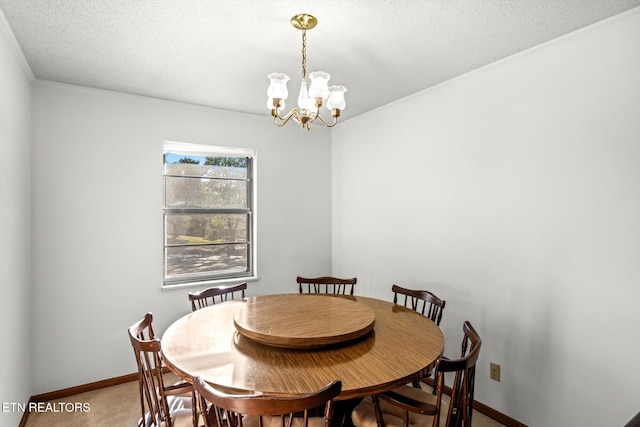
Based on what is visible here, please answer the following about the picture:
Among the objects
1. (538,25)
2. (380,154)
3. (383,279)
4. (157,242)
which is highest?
(538,25)

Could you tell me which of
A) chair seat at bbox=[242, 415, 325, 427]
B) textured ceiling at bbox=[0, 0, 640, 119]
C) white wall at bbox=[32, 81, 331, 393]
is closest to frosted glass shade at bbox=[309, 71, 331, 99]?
textured ceiling at bbox=[0, 0, 640, 119]

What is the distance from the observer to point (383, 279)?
12.0 ft

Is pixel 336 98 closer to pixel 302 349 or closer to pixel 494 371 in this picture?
pixel 302 349

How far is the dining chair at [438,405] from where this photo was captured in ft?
4.74

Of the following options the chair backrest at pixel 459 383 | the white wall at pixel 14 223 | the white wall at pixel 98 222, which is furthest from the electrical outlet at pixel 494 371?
the white wall at pixel 14 223

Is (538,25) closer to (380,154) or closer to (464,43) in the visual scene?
(464,43)

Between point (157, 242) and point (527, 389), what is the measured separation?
3.19m

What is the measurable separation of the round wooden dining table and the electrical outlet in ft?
2.62

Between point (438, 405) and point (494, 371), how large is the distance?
1.40 metres

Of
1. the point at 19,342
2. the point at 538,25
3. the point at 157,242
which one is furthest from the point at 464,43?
the point at 19,342

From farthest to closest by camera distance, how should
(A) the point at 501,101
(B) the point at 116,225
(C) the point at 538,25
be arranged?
(B) the point at 116,225 < (A) the point at 501,101 < (C) the point at 538,25

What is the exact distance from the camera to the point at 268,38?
2232 millimetres

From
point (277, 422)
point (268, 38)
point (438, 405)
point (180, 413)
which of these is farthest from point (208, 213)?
point (438, 405)

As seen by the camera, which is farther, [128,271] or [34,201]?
[128,271]
